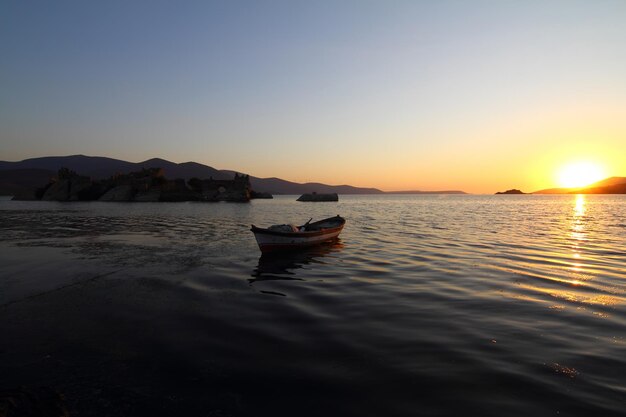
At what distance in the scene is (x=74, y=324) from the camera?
36.8 feet

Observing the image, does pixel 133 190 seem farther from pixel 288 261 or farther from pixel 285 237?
pixel 288 261

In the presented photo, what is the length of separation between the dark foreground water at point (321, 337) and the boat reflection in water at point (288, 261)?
1.04 ft

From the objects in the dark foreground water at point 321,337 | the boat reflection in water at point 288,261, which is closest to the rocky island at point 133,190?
the boat reflection in water at point 288,261

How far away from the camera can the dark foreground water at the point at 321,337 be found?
698 cm

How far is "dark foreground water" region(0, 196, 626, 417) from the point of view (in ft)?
22.9

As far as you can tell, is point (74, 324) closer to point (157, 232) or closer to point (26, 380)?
point (26, 380)

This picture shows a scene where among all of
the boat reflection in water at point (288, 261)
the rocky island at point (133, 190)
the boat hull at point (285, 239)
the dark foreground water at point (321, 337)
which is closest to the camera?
the dark foreground water at point (321, 337)

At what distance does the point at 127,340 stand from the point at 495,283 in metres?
14.3

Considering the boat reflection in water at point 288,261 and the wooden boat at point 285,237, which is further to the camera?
the wooden boat at point 285,237

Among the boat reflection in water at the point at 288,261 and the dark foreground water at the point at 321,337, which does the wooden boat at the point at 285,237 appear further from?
the dark foreground water at the point at 321,337

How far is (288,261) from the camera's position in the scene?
74.8 feet

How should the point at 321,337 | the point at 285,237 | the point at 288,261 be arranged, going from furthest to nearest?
the point at 285,237 → the point at 288,261 → the point at 321,337

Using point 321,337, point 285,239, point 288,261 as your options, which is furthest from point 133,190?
point 321,337

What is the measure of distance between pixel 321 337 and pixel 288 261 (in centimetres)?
1287
